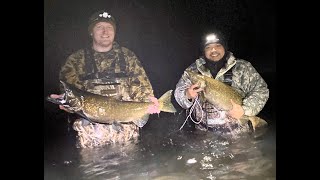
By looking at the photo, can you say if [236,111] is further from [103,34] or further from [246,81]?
[103,34]

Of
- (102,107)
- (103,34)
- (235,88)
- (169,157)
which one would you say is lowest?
(169,157)

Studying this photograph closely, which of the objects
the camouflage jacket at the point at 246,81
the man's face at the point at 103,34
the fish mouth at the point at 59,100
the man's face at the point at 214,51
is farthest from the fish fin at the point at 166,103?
the fish mouth at the point at 59,100

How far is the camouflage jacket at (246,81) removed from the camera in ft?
8.57

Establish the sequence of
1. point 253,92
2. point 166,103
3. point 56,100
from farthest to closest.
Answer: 1. point 253,92
2. point 166,103
3. point 56,100

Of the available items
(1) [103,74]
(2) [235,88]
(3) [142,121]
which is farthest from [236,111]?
(1) [103,74]

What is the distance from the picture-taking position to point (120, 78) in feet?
8.23

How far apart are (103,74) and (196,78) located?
58 centimetres

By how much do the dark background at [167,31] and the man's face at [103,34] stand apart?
48 mm

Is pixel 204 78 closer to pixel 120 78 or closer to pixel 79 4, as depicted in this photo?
pixel 120 78

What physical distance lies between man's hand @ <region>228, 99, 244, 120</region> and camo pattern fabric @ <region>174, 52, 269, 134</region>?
0.08 feet

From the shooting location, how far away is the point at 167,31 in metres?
2.58

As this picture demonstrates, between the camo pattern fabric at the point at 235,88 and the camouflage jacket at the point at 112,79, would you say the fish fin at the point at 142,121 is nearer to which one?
the camouflage jacket at the point at 112,79
